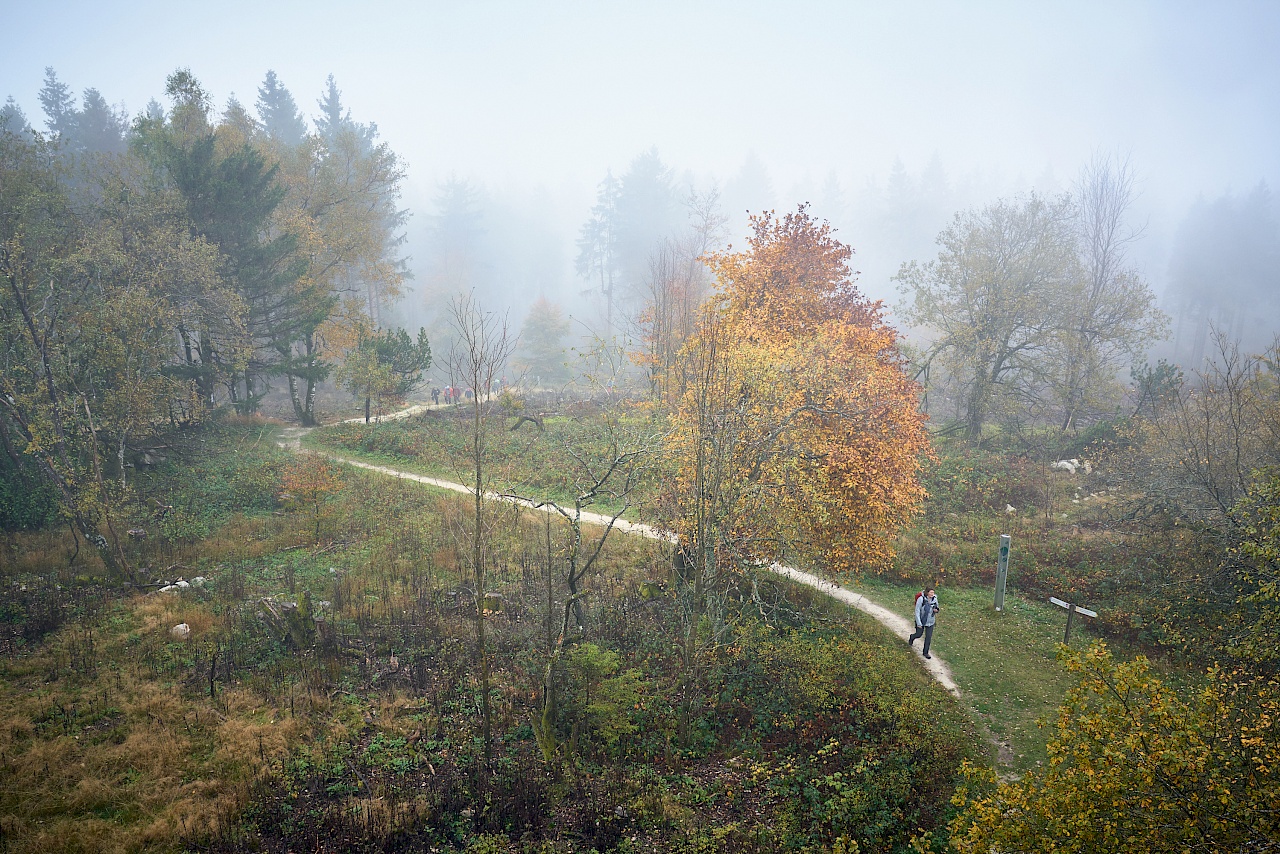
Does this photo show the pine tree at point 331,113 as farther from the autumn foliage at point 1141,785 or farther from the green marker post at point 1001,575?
the autumn foliage at point 1141,785

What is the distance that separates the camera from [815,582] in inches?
639

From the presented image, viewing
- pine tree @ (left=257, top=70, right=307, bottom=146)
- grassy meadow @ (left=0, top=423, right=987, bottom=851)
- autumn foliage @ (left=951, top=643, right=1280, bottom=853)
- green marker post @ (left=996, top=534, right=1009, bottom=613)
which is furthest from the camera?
pine tree @ (left=257, top=70, right=307, bottom=146)

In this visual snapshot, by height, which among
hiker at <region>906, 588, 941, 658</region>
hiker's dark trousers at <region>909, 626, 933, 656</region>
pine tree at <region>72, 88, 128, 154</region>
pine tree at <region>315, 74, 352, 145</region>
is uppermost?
pine tree at <region>315, 74, 352, 145</region>

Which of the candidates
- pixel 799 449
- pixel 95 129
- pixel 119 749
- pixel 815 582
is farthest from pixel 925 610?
pixel 95 129

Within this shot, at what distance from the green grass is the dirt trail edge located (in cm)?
29

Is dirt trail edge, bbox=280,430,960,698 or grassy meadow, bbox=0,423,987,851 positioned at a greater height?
dirt trail edge, bbox=280,430,960,698

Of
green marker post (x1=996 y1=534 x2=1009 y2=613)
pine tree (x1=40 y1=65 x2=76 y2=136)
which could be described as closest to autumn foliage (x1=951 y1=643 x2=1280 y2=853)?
green marker post (x1=996 y1=534 x2=1009 y2=613)

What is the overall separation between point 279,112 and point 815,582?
58.6 meters

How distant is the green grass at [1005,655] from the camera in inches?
398

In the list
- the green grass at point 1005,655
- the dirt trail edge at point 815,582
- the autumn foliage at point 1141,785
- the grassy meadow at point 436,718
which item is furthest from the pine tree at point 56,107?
the autumn foliage at point 1141,785

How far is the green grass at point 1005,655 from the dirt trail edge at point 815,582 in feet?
0.96

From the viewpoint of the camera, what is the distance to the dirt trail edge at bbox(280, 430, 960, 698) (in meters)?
12.1

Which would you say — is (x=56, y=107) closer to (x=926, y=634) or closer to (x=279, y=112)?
(x=279, y=112)

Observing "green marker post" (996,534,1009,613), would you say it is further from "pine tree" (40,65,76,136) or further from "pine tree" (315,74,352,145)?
"pine tree" (40,65,76,136)
